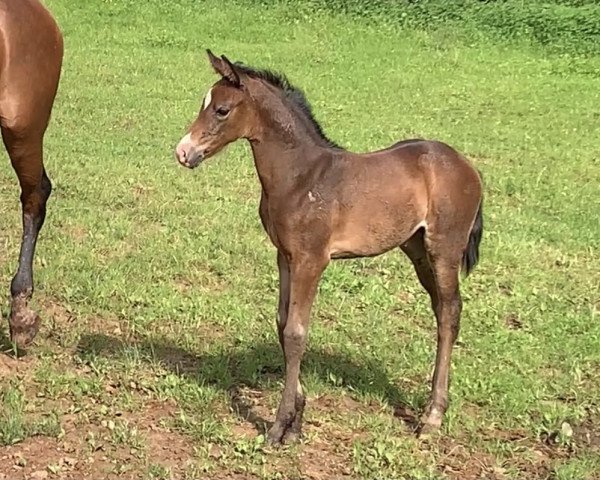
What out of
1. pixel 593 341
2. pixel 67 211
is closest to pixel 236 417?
pixel 593 341

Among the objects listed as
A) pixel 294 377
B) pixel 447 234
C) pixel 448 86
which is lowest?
pixel 448 86

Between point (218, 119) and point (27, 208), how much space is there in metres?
1.70

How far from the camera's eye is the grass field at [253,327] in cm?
407

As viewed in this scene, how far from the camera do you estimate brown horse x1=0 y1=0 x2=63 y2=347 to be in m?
4.64

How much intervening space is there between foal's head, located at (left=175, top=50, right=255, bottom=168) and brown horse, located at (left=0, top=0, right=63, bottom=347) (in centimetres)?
129

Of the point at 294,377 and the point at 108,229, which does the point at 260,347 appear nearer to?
the point at 294,377

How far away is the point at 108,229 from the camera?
22.6 feet

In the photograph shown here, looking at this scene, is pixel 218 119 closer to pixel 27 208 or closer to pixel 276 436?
pixel 276 436

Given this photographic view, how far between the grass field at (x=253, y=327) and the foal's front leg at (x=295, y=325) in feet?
0.47

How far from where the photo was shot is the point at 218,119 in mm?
3807

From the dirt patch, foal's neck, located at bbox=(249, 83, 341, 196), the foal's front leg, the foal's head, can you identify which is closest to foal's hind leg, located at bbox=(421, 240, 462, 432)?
the foal's front leg

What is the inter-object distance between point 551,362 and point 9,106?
3156mm

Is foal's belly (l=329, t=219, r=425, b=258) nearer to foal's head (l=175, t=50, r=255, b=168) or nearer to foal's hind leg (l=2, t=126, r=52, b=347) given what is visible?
foal's head (l=175, t=50, r=255, b=168)

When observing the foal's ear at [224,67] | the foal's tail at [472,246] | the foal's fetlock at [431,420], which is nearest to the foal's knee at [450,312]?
the foal's tail at [472,246]
